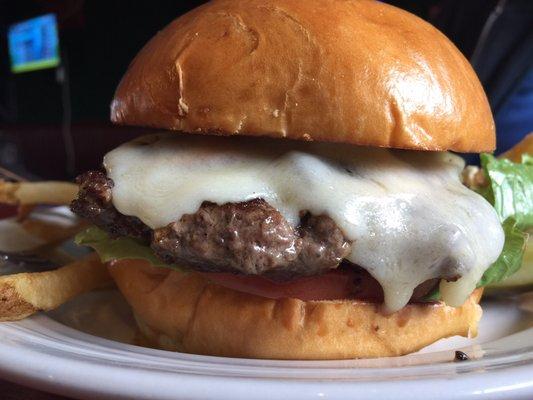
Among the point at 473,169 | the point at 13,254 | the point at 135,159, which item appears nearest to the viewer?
the point at 135,159

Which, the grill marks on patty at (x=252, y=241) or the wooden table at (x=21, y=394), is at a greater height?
the grill marks on patty at (x=252, y=241)

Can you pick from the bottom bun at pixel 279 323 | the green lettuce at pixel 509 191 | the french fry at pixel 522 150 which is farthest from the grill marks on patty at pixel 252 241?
the french fry at pixel 522 150

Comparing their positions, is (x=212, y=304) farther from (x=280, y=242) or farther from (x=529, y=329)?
(x=529, y=329)

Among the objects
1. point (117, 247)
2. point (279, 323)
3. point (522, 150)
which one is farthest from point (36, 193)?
point (522, 150)

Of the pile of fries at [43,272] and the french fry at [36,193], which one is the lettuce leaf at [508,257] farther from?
the french fry at [36,193]

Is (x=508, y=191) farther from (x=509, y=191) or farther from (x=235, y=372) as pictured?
(x=235, y=372)

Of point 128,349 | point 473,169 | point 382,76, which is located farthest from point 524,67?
point 128,349
